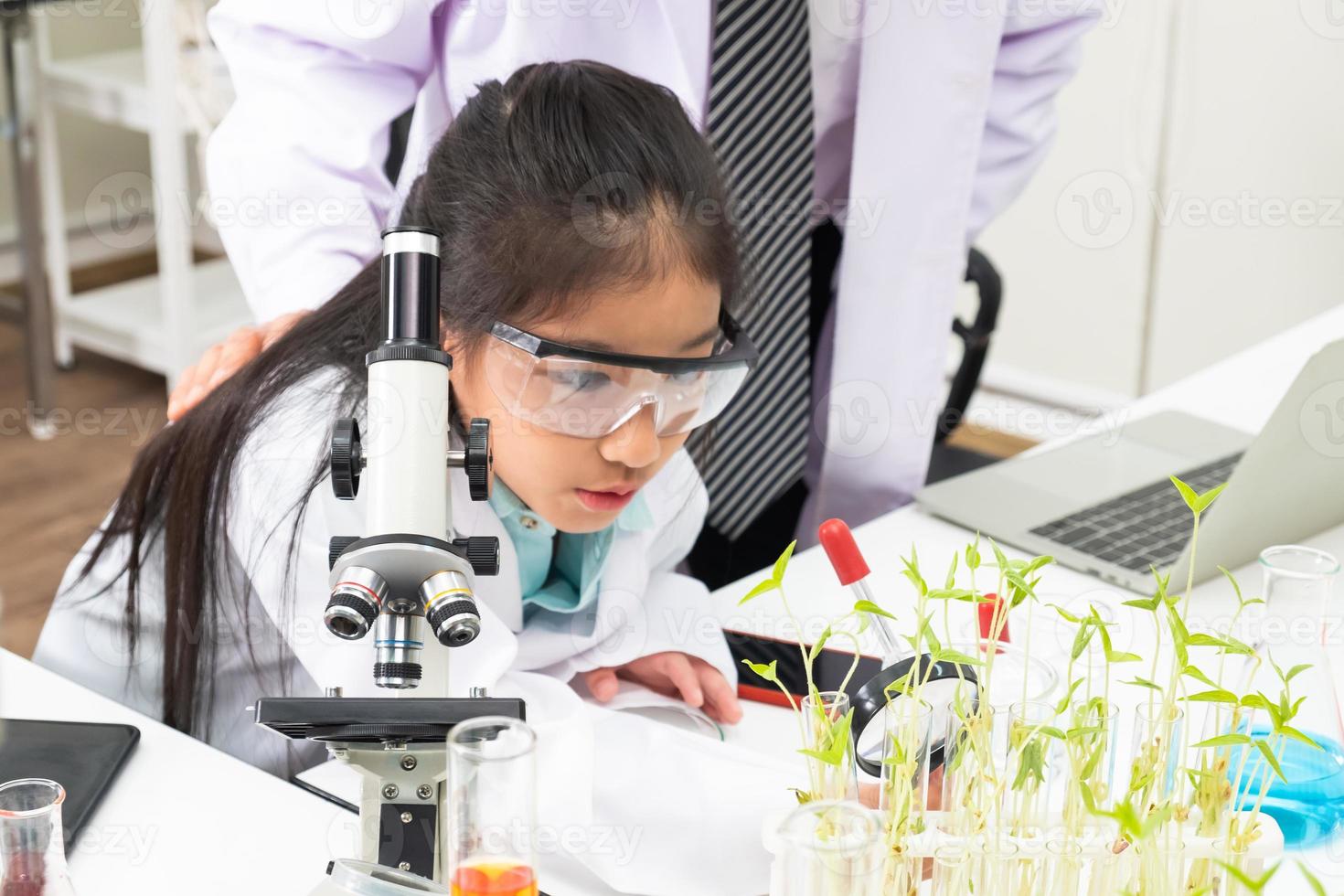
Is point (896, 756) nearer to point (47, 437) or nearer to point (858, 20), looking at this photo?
point (858, 20)

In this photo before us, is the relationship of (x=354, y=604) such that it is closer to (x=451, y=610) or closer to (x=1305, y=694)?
(x=451, y=610)

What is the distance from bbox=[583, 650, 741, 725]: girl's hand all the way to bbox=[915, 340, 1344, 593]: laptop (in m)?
0.39

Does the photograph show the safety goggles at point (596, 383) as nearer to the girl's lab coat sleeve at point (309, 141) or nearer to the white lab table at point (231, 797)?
the white lab table at point (231, 797)

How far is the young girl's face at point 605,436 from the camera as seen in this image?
1076 millimetres

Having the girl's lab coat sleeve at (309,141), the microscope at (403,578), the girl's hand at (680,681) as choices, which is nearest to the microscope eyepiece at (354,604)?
the microscope at (403,578)

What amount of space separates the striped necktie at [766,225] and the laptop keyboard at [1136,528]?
0.39m

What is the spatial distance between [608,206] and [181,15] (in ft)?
7.38

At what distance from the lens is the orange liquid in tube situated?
0.66 m

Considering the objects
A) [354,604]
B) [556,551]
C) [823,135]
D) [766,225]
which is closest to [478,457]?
[354,604]

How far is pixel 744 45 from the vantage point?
1560 mm

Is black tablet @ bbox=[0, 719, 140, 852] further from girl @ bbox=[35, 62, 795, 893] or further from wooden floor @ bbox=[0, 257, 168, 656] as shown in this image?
wooden floor @ bbox=[0, 257, 168, 656]

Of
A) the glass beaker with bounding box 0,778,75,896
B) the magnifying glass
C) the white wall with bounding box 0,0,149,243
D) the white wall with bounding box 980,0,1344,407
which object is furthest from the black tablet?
the white wall with bounding box 0,0,149,243

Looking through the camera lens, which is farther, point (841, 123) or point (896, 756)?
point (841, 123)

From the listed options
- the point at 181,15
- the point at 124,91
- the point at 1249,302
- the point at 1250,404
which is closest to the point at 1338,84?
the point at 1249,302
